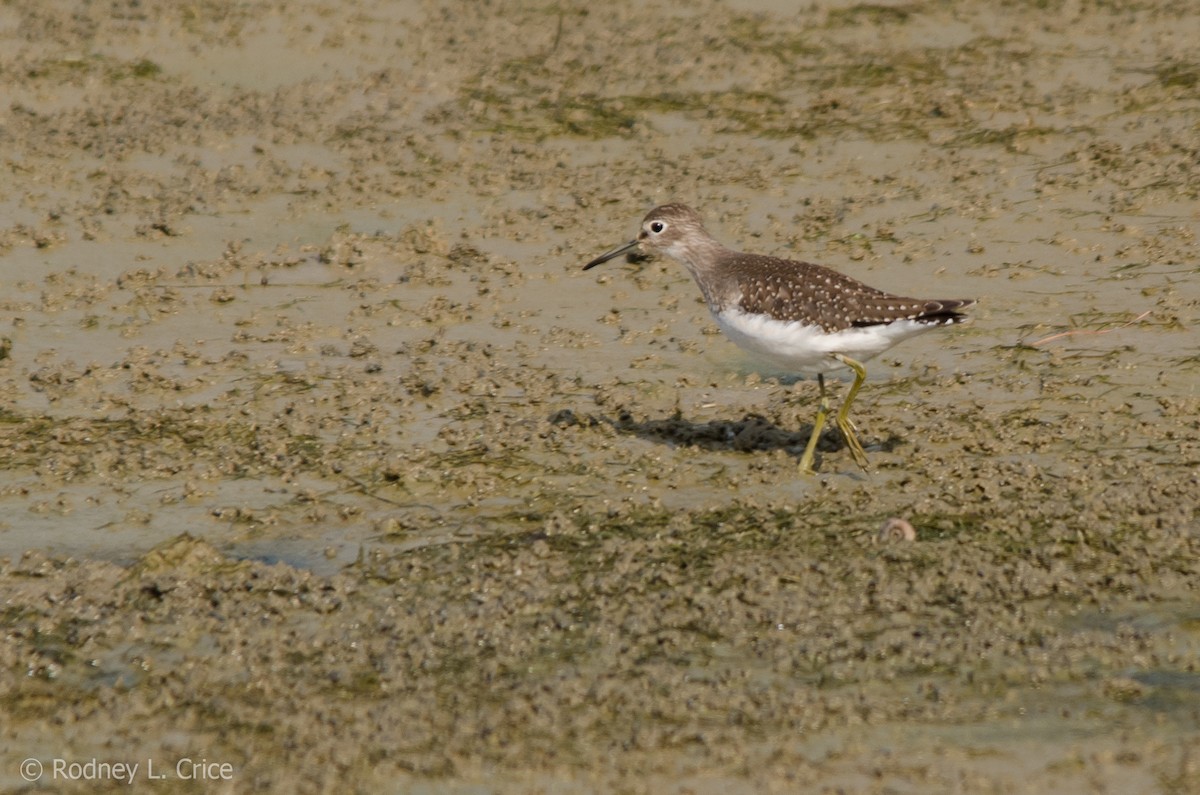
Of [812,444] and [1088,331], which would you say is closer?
[812,444]

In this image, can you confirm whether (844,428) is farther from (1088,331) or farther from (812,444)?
(1088,331)

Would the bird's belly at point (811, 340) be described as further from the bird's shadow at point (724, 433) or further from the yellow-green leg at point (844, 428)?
the bird's shadow at point (724, 433)

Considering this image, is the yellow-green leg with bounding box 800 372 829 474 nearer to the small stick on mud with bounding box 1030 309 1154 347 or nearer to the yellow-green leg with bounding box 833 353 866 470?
the yellow-green leg with bounding box 833 353 866 470

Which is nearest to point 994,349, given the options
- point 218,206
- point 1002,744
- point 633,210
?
point 633,210

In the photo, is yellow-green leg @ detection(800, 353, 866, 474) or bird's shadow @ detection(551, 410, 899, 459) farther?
bird's shadow @ detection(551, 410, 899, 459)

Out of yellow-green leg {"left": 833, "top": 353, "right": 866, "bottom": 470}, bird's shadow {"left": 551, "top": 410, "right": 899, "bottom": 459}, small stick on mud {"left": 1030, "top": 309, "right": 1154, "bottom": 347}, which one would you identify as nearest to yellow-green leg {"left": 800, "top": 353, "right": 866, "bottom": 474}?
yellow-green leg {"left": 833, "top": 353, "right": 866, "bottom": 470}

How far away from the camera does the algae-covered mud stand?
16.3 feet

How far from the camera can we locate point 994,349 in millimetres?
7902

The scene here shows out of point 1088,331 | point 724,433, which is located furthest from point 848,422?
point 1088,331

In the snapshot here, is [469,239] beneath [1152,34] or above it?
beneath

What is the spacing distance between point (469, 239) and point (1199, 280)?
14.0 feet

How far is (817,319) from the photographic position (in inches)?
267

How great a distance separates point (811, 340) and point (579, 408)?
1.31 metres

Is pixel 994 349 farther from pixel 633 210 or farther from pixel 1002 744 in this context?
pixel 1002 744
